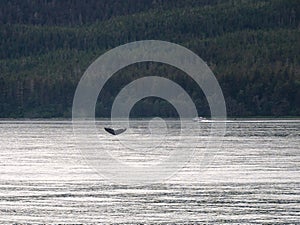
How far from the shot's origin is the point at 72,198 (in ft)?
173

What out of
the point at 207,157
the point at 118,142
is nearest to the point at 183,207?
the point at 207,157

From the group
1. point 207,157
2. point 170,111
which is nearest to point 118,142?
point 207,157

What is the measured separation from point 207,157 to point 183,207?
2873 cm

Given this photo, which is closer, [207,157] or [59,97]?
[207,157]

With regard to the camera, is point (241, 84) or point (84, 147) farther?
point (241, 84)

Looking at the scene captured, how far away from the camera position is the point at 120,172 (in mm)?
65812

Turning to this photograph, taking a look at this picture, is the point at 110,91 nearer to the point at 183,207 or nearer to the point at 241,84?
the point at 241,84

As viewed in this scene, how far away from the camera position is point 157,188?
57.2 meters

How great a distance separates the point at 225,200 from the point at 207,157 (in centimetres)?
2655

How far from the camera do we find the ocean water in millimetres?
47312

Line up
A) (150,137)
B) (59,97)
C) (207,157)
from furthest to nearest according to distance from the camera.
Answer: (59,97) → (150,137) → (207,157)

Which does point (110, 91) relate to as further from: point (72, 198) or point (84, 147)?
point (72, 198)

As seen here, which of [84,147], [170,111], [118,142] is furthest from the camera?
[170,111]

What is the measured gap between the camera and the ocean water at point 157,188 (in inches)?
→ 1863
